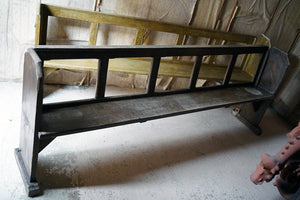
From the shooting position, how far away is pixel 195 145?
3482mm

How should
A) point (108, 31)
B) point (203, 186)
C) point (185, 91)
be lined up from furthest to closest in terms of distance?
point (108, 31), point (185, 91), point (203, 186)

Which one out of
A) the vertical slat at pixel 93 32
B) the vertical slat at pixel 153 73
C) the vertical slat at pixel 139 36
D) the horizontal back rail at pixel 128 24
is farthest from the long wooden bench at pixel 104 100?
the vertical slat at pixel 93 32

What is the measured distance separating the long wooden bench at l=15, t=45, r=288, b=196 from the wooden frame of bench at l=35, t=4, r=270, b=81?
59cm

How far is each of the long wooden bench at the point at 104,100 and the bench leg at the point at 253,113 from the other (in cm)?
18

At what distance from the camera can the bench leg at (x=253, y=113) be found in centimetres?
392

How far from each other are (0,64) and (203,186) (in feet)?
9.48

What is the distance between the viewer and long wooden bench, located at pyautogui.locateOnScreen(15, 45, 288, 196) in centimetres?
218

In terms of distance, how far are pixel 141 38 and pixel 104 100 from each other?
4.80ft

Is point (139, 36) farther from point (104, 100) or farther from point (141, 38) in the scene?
point (104, 100)

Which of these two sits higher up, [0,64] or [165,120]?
[0,64]

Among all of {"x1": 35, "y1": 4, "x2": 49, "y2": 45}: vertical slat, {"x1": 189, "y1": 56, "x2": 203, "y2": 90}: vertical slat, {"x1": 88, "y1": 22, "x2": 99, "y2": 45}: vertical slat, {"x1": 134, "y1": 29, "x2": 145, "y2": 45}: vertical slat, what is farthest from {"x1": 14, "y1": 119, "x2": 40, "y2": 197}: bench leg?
{"x1": 134, "y1": 29, "x2": 145, "y2": 45}: vertical slat

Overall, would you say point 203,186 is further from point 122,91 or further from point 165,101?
point 122,91

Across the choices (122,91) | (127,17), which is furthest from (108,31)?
(122,91)

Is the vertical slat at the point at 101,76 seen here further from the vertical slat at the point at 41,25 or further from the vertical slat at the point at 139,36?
the vertical slat at the point at 139,36
